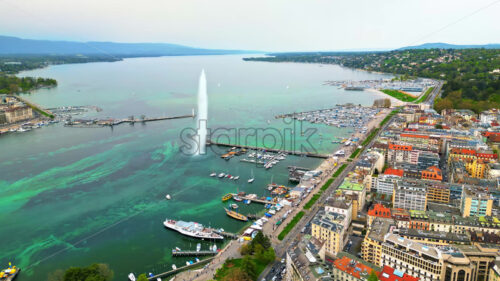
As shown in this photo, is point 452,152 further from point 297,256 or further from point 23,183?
point 23,183

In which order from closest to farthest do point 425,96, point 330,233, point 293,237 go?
point 330,233, point 293,237, point 425,96

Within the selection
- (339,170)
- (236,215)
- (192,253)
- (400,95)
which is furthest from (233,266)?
(400,95)

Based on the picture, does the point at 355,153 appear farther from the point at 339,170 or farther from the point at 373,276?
the point at 373,276

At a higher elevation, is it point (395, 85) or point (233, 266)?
point (395, 85)

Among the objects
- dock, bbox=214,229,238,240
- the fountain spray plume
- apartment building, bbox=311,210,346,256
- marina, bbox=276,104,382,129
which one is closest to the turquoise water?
dock, bbox=214,229,238,240

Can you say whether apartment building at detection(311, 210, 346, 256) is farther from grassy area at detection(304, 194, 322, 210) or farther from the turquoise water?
the turquoise water

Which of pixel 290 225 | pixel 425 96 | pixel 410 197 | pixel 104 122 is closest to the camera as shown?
pixel 290 225
